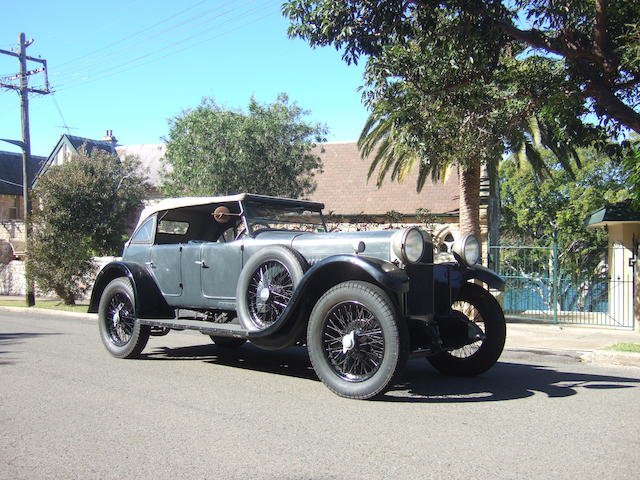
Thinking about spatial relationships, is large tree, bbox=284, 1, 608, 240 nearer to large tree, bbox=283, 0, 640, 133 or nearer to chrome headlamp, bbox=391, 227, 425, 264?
large tree, bbox=283, 0, 640, 133

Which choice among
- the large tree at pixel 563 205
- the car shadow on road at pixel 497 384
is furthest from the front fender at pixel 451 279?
the large tree at pixel 563 205

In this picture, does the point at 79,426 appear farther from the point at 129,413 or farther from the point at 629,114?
the point at 629,114

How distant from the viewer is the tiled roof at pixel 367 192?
2215 cm

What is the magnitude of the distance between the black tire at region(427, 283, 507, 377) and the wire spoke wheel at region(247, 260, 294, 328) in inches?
78.9

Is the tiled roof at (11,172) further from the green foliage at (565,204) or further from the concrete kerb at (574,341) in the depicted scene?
the concrete kerb at (574,341)

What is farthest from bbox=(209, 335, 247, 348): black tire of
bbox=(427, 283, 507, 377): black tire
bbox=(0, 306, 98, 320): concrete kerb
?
bbox=(0, 306, 98, 320): concrete kerb

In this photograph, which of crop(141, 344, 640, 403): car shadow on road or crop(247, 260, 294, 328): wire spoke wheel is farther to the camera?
crop(247, 260, 294, 328): wire spoke wheel

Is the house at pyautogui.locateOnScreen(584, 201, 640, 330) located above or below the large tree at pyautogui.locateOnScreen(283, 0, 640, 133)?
below

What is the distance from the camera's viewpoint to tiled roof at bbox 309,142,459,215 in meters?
22.1

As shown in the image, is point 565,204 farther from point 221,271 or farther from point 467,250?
point 221,271

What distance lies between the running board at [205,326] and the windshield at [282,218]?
121 cm

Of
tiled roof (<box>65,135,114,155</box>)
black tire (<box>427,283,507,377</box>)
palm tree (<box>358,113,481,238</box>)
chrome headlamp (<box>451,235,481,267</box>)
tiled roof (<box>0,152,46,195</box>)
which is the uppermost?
tiled roof (<box>65,135,114,155</box>)

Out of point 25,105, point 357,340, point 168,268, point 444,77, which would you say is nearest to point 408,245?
point 357,340

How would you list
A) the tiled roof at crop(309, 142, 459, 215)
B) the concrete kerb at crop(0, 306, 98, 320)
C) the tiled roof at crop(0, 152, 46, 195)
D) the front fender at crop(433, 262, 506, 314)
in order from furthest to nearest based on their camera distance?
the tiled roof at crop(0, 152, 46, 195) < the tiled roof at crop(309, 142, 459, 215) < the concrete kerb at crop(0, 306, 98, 320) < the front fender at crop(433, 262, 506, 314)
